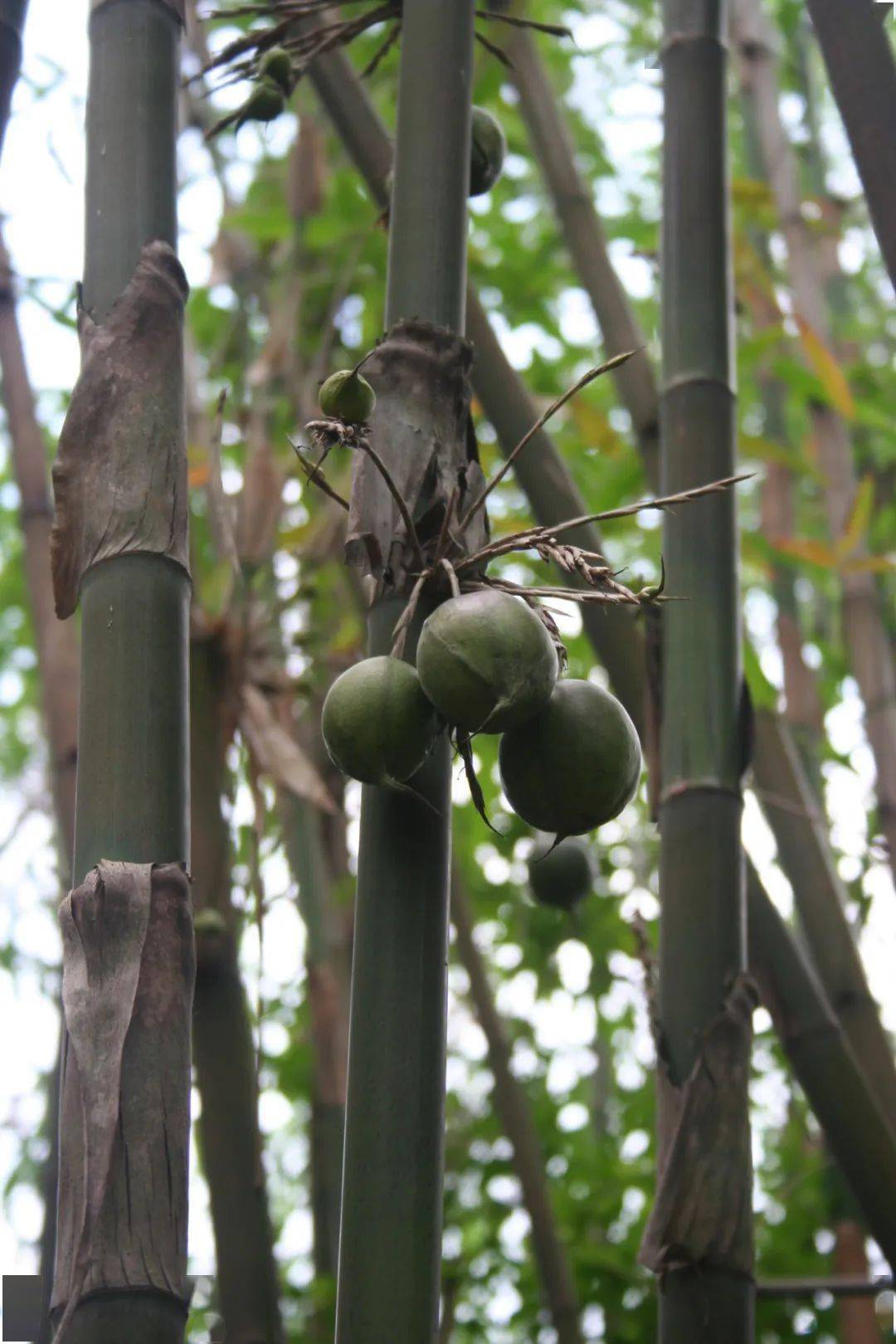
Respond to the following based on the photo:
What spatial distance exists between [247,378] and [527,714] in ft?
8.53

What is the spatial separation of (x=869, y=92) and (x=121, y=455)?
3.04ft

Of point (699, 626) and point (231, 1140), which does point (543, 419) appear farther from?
point (231, 1140)

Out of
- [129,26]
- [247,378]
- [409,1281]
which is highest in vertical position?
[247,378]

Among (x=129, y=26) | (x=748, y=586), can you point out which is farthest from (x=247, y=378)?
(x=748, y=586)

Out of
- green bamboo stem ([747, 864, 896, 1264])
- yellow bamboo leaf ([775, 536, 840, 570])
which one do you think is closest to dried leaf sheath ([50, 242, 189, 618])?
green bamboo stem ([747, 864, 896, 1264])

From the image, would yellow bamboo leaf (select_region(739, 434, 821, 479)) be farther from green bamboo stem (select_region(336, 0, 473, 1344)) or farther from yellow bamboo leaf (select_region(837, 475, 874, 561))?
green bamboo stem (select_region(336, 0, 473, 1344))

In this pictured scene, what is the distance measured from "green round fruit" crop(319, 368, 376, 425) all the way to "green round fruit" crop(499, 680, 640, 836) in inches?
Answer: 12.6

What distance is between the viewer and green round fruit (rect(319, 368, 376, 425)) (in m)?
1.60

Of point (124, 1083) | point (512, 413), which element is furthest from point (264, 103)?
point (124, 1083)

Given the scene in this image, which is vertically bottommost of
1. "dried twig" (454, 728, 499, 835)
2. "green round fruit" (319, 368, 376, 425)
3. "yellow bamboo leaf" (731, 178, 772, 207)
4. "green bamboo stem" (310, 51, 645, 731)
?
"dried twig" (454, 728, 499, 835)

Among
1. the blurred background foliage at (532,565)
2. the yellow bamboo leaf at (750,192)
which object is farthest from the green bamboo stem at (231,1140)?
the yellow bamboo leaf at (750,192)

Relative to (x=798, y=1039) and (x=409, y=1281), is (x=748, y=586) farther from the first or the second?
(x=409, y=1281)

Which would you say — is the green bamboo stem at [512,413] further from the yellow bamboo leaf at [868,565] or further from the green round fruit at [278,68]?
the yellow bamboo leaf at [868,565]

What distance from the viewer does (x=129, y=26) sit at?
1892 mm
